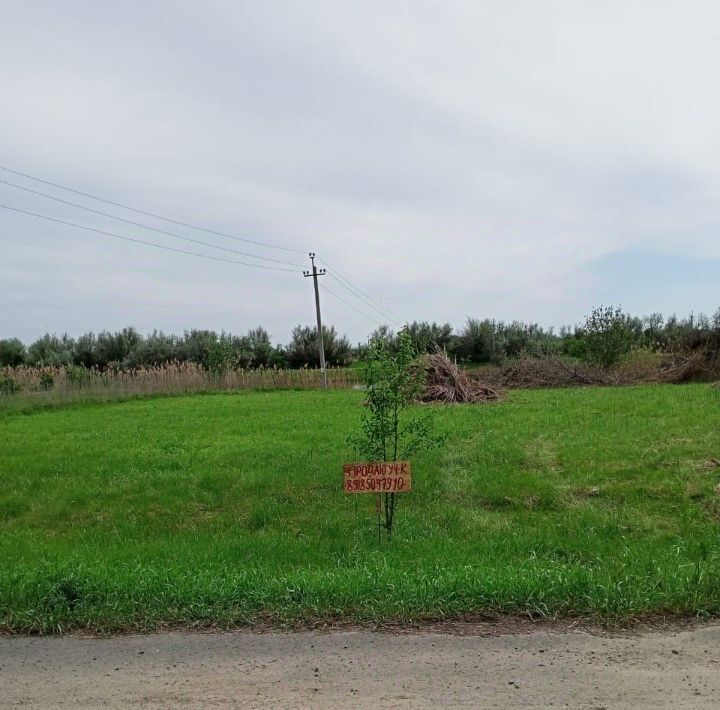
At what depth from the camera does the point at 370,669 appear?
3.90 metres

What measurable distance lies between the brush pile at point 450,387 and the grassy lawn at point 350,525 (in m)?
8.15

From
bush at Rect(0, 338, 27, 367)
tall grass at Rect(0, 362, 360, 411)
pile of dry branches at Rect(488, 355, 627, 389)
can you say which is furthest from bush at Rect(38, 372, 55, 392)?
bush at Rect(0, 338, 27, 367)

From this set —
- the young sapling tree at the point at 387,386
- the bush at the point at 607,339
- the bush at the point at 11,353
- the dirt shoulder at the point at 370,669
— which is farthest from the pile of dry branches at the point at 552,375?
the bush at the point at 11,353

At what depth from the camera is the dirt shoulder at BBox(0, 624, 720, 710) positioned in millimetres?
3588

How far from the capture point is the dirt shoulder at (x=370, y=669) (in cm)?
359

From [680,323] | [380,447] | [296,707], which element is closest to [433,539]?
[380,447]

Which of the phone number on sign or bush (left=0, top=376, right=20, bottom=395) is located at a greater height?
bush (left=0, top=376, right=20, bottom=395)

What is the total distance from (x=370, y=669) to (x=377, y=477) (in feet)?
8.76

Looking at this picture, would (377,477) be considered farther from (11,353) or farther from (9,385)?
(11,353)

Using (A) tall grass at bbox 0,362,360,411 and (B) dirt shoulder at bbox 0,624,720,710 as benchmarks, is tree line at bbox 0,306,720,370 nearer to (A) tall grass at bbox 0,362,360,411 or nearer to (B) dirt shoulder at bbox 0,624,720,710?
(A) tall grass at bbox 0,362,360,411

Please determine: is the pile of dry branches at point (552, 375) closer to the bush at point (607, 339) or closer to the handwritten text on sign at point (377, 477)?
the bush at point (607, 339)

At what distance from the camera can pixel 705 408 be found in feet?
44.7

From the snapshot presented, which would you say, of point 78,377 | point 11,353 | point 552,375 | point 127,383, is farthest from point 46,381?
point 11,353

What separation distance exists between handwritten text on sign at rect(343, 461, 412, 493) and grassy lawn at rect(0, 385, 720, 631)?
0.58m
